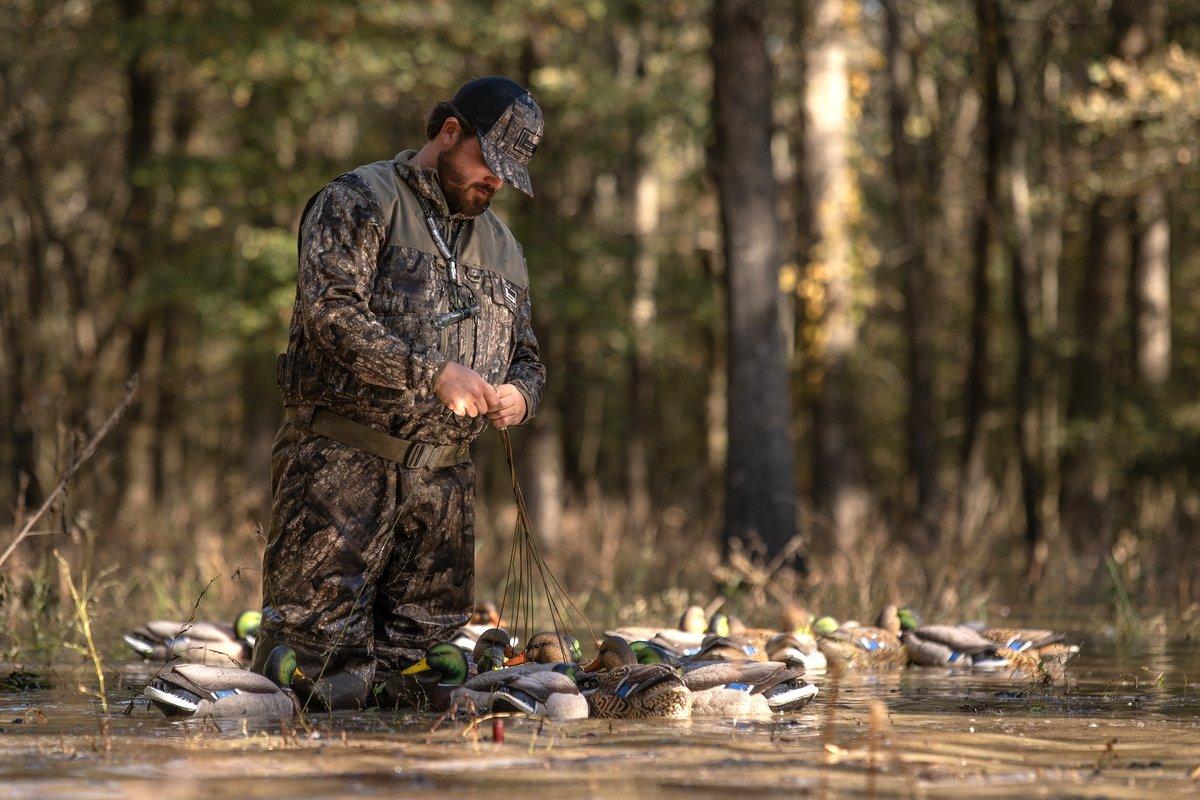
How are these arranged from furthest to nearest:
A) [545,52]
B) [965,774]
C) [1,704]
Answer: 1. [545,52]
2. [1,704]
3. [965,774]

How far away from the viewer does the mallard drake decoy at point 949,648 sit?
25.2 feet

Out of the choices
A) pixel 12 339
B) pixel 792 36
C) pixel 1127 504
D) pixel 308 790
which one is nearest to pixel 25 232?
pixel 12 339

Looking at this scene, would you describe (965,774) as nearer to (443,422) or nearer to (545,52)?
(443,422)

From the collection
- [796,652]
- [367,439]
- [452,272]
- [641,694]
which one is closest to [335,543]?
[367,439]

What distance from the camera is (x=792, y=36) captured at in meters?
19.4

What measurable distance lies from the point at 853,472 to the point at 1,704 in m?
13.6

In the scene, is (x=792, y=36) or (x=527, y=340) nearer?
(x=527, y=340)

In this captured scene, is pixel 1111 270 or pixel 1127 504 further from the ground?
pixel 1111 270

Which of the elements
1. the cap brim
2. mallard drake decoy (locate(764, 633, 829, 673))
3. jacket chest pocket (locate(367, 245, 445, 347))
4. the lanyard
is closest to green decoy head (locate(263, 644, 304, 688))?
jacket chest pocket (locate(367, 245, 445, 347))

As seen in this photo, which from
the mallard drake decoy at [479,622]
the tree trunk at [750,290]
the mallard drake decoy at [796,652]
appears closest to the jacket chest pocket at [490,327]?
the mallard drake decoy at [479,622]

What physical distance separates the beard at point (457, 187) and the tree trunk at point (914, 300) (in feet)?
40.4

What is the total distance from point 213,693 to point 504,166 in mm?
2116

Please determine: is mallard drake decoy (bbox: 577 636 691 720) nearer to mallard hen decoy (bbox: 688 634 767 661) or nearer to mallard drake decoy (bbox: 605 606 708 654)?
mallard hen decoy (bbox: 688 634 767 661)

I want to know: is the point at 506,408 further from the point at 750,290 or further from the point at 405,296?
the point at 750,290
